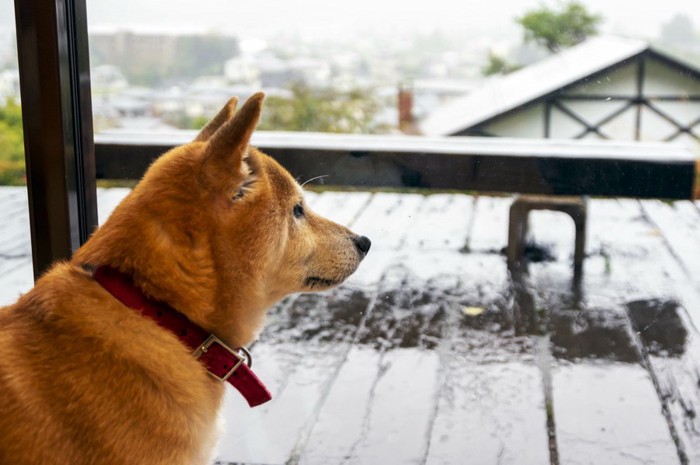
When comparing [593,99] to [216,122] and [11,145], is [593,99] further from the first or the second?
[11,145]

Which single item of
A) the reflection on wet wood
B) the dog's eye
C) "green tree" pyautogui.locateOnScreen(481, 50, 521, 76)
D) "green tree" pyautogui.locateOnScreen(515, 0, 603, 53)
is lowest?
the reflection on wet wood

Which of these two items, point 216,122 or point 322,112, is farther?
point 322,112

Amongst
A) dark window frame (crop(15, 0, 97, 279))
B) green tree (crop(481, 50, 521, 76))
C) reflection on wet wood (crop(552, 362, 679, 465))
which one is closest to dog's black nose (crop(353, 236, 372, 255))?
green tree (crop(481, 50, 521, 76))

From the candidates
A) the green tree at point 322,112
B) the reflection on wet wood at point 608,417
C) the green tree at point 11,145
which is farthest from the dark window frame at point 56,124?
the reflection on wet wood at point 608,417

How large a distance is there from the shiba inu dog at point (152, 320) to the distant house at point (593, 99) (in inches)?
24.3

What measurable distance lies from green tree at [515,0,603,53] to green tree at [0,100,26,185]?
1.14 metres

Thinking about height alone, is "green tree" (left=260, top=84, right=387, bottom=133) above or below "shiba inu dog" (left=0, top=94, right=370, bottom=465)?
above

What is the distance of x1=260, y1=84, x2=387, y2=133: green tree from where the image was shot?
187 cm

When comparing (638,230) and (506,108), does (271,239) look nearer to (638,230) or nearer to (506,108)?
(506,108)

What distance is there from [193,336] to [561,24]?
97 cm

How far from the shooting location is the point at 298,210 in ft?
5.12

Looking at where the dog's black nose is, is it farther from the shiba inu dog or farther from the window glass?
the window glass

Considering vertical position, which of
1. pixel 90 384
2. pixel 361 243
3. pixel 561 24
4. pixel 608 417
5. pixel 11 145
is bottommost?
pixel 608 417

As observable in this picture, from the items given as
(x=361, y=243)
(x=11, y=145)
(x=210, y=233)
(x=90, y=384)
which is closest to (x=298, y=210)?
(x=361, y=243)
